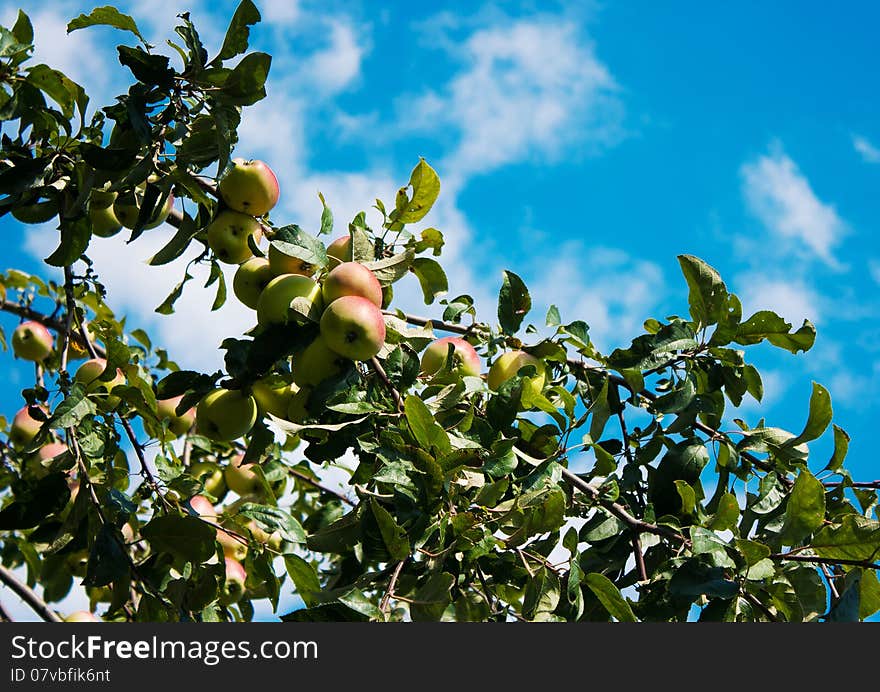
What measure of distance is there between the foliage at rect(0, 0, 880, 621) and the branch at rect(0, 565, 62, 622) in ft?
1.52

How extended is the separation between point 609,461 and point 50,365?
246 cm

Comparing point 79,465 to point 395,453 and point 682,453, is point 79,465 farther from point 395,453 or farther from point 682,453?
point 682,453

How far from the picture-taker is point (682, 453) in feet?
6.25

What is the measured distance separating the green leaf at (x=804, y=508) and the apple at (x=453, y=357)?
77 cm

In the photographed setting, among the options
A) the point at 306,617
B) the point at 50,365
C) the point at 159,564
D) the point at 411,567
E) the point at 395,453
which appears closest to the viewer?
the point at 306,617

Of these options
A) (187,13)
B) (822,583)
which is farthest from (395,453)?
(187,13)

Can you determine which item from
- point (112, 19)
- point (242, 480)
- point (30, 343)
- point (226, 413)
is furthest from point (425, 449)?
point (30, 343)

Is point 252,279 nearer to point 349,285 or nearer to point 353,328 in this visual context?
point 349,285

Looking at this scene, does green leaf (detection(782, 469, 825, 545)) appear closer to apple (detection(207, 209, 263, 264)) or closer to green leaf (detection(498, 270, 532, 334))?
green leaf (detection(498, 270, 532, 334))

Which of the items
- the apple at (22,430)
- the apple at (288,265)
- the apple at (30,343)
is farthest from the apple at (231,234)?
the apple at (30,343)

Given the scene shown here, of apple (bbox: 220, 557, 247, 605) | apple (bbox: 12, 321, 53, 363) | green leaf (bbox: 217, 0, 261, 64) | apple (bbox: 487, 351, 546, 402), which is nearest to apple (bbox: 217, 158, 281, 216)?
green leaf (bbox: 217, 0, 261, 64)

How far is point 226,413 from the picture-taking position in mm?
1954

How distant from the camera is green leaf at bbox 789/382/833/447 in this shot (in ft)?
6.19

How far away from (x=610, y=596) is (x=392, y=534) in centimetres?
41
